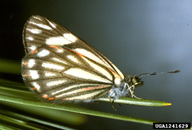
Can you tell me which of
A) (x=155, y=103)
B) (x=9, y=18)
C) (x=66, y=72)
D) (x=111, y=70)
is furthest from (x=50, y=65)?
(x=155, y=103)

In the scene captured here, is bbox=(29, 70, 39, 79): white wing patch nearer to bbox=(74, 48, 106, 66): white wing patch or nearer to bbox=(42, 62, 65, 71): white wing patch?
bbox=(42, 62, 65, 71): white wing patch

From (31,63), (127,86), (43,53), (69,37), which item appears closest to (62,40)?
(69,37)

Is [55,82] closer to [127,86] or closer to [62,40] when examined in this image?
[62,40]

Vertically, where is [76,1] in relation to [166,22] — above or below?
above

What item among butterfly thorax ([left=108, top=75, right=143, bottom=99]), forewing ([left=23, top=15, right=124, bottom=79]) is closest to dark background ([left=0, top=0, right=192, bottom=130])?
forewing ([left=23, top=15, right=124, bottom=79])

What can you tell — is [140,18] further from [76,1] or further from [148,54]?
[76,1]

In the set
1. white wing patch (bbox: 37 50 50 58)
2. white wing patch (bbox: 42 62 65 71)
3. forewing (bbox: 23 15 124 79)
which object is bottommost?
white wing patch (bbox: 42 62 65 71)

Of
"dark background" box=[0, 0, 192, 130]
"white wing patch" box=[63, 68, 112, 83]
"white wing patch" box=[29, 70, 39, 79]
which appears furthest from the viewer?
"dark background" box=[0, 0, 192, 130]
